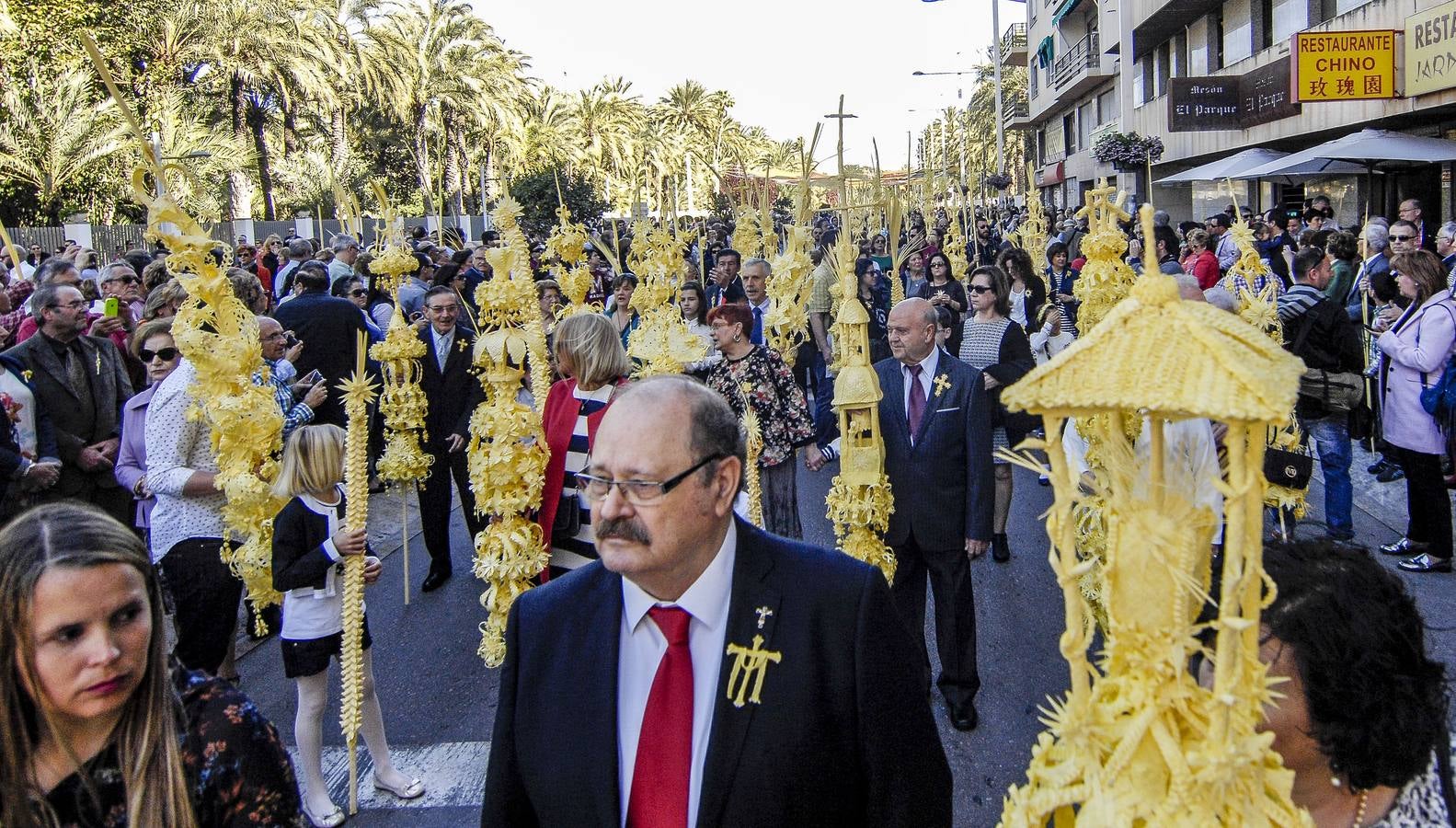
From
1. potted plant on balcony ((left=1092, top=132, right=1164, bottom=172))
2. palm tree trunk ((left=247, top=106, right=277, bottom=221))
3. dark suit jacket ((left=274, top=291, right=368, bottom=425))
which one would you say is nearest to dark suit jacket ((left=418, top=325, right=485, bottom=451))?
dark suit jacket ((left=274, top=291, right=368, bottom=425))

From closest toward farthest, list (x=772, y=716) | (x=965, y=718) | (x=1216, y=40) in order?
(x=772, y=716) < (x=965, y=718) < (x=1216, y=40)

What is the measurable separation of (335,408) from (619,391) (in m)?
6.27

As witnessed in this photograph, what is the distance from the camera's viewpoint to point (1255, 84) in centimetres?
2408

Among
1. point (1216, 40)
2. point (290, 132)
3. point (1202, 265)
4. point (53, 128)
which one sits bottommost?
point (1202, 265)

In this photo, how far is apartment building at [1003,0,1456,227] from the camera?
1777 centimetres

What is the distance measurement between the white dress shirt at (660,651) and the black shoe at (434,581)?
19.5 feet

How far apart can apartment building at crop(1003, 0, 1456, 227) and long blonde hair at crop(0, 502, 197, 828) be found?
16949mm

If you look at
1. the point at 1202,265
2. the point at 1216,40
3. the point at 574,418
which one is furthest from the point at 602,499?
the point at 1216,40

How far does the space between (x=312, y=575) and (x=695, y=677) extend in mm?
2795

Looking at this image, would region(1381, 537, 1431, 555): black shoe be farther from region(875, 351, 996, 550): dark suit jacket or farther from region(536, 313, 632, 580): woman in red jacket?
region(536, 313, 632, 580): woman in red jacket

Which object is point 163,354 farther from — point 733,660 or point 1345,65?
point 1345,65

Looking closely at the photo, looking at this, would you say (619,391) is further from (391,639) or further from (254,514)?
(391,639)

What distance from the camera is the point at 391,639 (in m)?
7.16

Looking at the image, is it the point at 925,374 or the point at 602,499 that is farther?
the point at 925,374
